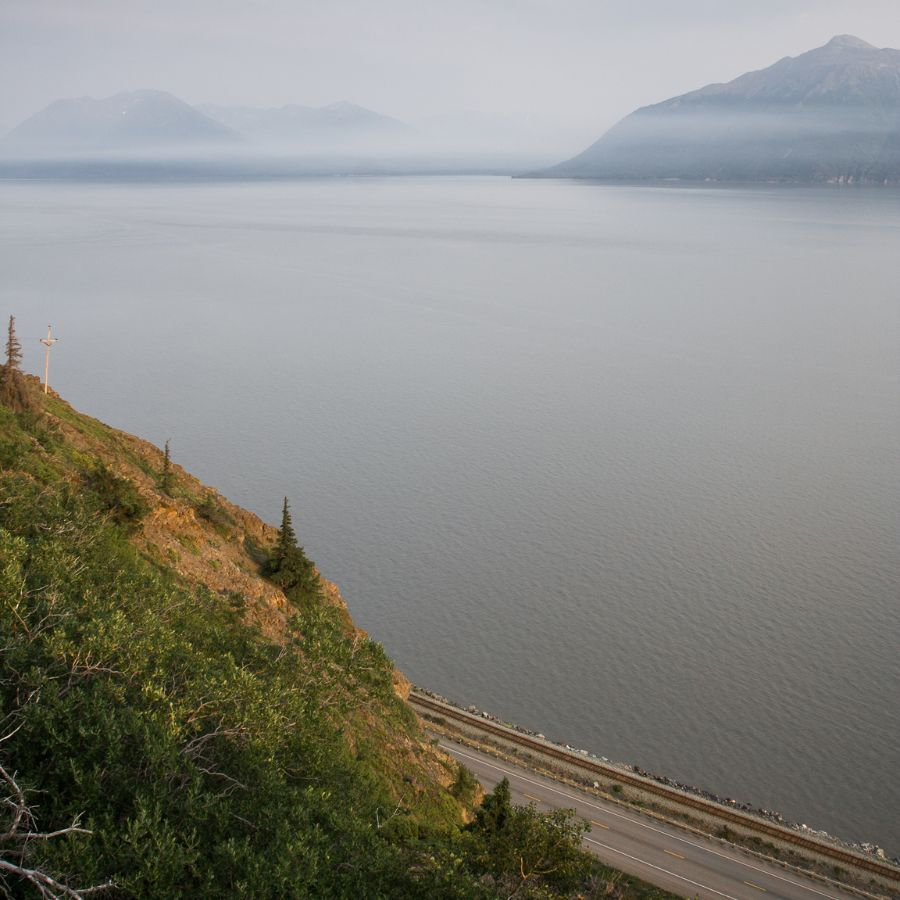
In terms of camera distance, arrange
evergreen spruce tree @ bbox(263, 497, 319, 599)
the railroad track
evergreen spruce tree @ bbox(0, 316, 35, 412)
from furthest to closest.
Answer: evergreen spruce tree @ bbox(263, 497, 319, 599)
evergreen spruce tree @ bbox(0, 316, 35, 412)
the railroad track

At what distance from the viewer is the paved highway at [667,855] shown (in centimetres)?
1984

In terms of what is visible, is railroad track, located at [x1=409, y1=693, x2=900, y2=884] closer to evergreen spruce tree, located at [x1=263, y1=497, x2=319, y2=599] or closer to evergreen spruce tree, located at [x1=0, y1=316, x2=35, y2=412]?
evergreen spruce tree, located at [x1=263, y1=497, x2=319, y2=599]

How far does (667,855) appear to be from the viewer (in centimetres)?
2072

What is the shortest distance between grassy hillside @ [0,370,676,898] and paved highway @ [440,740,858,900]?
2303mm

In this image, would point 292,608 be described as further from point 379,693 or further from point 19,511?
point 19,511

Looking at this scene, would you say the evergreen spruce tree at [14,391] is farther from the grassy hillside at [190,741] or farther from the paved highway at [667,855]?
the paved highway at [667,855]

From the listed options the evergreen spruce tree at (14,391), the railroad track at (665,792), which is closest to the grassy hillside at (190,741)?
the evergreen spruce tree at (14,391)

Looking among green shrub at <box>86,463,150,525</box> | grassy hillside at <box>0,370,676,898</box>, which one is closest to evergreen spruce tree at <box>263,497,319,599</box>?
grassy hillside at <box>0,370,676,898</box>

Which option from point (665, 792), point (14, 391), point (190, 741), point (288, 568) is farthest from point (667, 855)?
point (14, 391)

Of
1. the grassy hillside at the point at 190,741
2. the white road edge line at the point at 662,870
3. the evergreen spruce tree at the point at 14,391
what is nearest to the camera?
the grassy hillside at the point at 190,741

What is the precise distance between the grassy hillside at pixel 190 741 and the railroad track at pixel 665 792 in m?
5.04

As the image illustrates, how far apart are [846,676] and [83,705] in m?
24.7

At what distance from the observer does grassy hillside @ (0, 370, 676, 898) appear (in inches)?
377

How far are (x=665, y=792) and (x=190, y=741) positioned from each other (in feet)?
51.2
